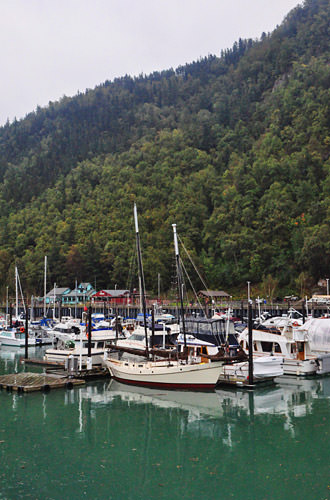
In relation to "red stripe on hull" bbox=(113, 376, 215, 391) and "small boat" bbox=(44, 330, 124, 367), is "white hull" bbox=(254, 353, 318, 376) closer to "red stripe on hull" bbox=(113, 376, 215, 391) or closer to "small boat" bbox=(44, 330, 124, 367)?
"red stripe on hull" bbox=(113, 376, 215, 391)

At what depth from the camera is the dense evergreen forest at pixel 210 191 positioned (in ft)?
348

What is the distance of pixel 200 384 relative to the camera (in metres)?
29.8

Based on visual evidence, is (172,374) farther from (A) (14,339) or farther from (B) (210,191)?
(B) (210,191)

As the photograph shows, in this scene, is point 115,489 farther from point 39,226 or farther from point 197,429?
point 39,226

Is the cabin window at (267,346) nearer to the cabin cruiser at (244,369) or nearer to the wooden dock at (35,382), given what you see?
the cabin cruiser at (244,369)

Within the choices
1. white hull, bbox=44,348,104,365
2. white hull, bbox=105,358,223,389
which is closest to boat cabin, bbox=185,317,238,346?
white hull, bbox=105,358,223,389

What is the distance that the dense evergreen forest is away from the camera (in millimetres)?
106188

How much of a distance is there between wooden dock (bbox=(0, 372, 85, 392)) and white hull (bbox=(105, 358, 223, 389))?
10.9ft

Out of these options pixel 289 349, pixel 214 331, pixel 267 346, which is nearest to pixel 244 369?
pixel 267 346

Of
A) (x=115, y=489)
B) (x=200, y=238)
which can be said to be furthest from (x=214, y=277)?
(x=115, y=489)

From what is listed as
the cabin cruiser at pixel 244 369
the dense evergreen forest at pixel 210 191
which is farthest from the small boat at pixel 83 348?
the dense evergreen forest at pixel 210 191

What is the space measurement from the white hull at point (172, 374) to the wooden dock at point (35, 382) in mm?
3319

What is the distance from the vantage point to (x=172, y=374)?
30.1m

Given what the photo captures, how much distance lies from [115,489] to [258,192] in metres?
107
